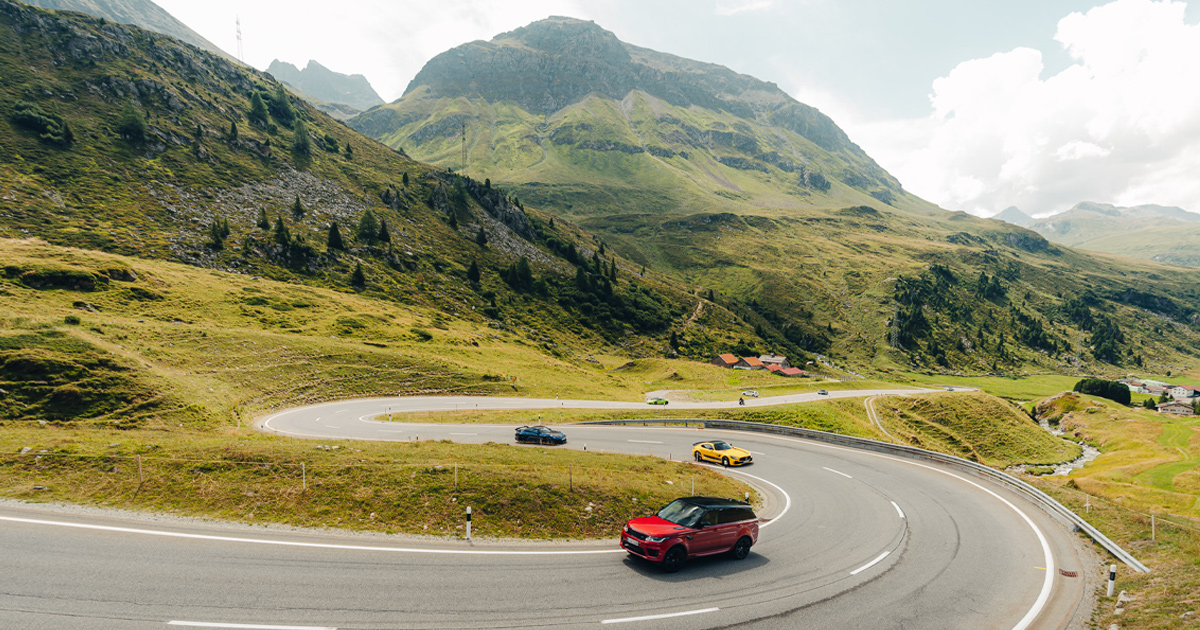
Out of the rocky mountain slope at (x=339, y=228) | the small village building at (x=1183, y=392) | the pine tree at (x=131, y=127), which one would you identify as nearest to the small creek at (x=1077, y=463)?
the rocky mountain slope at (x=339, y=228)

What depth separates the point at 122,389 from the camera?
2769 centimetres

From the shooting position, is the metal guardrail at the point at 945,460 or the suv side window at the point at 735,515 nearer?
the suv side window at the point at 735,515

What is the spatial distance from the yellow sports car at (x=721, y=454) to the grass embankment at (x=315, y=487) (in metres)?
11.9

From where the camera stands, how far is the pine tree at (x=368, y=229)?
339 feet

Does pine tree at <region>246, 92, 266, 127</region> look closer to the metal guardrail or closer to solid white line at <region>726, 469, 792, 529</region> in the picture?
the metal guardrail

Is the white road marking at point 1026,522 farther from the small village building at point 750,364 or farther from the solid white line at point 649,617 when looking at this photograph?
the small village building at point 750,364

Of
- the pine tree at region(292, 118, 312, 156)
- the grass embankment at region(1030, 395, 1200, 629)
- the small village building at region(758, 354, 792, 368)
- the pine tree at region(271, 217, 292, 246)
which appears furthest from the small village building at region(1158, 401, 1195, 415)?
the pine tree at region(292, 118, 312, 156)

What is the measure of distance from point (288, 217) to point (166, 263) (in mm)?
32582

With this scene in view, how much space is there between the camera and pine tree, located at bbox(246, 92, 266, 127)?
13100 centimetres

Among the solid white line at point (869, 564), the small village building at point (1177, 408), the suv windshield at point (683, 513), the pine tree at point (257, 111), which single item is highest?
the pine tree at point (257, 111)

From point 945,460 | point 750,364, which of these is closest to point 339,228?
point 750,364

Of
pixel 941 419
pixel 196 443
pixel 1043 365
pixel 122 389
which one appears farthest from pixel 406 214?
pixel 1043 365

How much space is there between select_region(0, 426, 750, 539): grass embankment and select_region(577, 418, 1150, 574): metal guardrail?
15062 mm

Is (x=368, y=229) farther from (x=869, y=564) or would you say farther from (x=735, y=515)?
(x=869, y=564)
